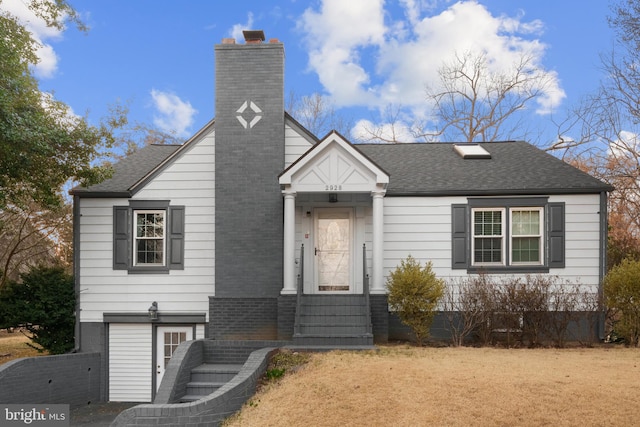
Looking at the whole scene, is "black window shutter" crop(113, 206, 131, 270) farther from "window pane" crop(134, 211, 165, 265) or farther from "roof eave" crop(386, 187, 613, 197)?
"roof eave" crop(386, 187, 613, 197)

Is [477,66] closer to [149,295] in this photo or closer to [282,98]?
[282,98]

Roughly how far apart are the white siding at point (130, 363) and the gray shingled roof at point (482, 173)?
6984mm

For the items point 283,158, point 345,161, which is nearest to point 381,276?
point 345,161

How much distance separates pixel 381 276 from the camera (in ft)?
35.6

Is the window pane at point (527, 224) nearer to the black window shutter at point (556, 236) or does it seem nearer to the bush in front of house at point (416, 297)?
the black window shutter at point (556, 236)

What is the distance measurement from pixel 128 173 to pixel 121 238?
1.93m

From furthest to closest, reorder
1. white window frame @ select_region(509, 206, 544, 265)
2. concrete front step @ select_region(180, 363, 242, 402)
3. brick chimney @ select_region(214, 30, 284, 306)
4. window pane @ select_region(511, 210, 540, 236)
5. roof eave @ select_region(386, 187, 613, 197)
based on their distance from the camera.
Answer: window pane @ select_region(511, 210, 540, 236), white window frame @ select_region(509, 206, 544, 265), roof eave @ select_region(386, 187, 613, 197), brick chimney @ select_region(214, 30, 284, 306), concrete front step @ select_region(180, 363, 242, 402)

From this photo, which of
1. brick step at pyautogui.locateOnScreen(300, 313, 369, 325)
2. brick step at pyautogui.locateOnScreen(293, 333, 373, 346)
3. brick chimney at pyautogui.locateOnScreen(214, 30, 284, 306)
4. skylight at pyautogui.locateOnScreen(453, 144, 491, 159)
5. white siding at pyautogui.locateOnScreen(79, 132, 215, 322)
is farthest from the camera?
skylight at pyautogui.locateOnScreen(453, 144, 491, 159)

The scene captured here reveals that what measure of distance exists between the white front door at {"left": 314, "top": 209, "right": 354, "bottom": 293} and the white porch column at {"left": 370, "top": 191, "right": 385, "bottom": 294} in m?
1.17

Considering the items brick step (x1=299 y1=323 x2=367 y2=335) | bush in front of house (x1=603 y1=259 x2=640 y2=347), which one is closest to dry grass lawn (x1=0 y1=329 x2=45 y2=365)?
brick step (x1=299 y1=323 x2=367 y2=335)

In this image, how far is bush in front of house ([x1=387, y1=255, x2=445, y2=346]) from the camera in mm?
10188

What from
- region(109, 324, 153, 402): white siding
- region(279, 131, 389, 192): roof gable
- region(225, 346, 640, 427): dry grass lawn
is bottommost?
region(109, 324, 153, 402): white siding

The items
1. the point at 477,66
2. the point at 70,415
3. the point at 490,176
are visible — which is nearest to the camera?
the point at 70,415

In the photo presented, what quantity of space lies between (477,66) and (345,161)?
747 inches
